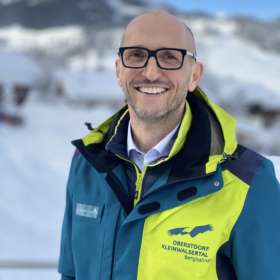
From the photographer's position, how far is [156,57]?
4.99 feet

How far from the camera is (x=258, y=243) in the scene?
53.8 inches

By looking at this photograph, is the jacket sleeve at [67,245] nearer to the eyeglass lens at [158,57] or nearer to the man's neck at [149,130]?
the man's neck at [149,130]

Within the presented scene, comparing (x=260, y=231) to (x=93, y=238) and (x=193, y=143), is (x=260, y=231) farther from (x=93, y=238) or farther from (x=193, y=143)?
(x=93, y=238)

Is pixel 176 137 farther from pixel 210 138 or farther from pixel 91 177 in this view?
pixel 91 177

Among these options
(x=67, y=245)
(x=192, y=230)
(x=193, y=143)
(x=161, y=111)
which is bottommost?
(x=67, y=245)

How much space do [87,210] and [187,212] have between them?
41 centimetres

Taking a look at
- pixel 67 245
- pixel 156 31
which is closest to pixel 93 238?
pixel 67 245

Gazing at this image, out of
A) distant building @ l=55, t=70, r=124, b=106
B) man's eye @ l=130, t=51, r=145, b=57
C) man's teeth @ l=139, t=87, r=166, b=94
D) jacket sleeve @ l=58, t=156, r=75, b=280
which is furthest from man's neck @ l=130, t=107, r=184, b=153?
distant building @ l=55, t=70, r=124, b=106

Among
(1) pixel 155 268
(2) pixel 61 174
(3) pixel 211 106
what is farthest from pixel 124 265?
(2) pixel 61 174

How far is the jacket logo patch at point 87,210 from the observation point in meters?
1.64

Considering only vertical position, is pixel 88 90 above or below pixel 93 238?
above

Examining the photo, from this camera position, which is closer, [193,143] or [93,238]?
[193,143]

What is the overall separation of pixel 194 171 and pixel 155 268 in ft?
1.12

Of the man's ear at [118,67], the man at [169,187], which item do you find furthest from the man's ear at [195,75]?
the man's ear at [118,67]
